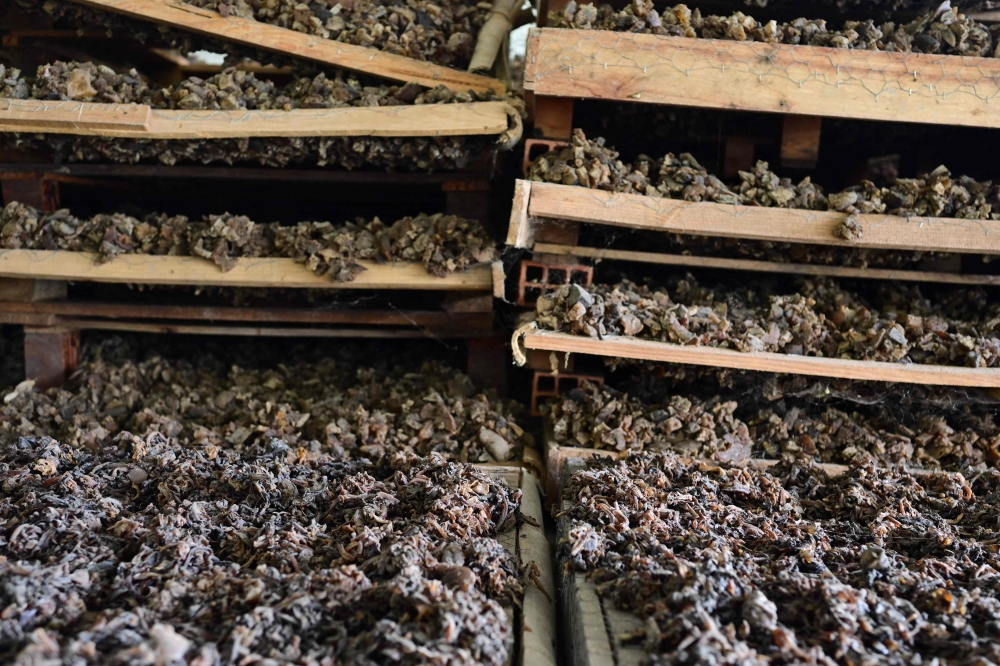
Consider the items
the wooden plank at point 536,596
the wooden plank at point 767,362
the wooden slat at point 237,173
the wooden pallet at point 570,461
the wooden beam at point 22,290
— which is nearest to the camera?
the wooden plank at point 536,596

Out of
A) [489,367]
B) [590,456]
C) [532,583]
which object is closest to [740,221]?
[590,456]

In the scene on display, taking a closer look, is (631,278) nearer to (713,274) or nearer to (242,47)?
(713,274)

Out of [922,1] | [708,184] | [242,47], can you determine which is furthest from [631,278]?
[242,47]

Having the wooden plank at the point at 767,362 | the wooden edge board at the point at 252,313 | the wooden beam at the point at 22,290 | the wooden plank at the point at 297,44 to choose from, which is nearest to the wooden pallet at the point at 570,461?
the wooden plank at the point at 767,362

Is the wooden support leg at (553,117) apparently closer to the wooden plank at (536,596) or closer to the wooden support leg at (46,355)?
the wooden plank at (536,596)

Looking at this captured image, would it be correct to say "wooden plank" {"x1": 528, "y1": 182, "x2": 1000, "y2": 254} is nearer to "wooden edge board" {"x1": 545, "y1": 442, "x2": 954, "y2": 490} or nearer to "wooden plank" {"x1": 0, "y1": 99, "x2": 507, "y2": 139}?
"wooden plank" {"x1": 0, "y1": 99, "x2": 507, "y2": 139}
